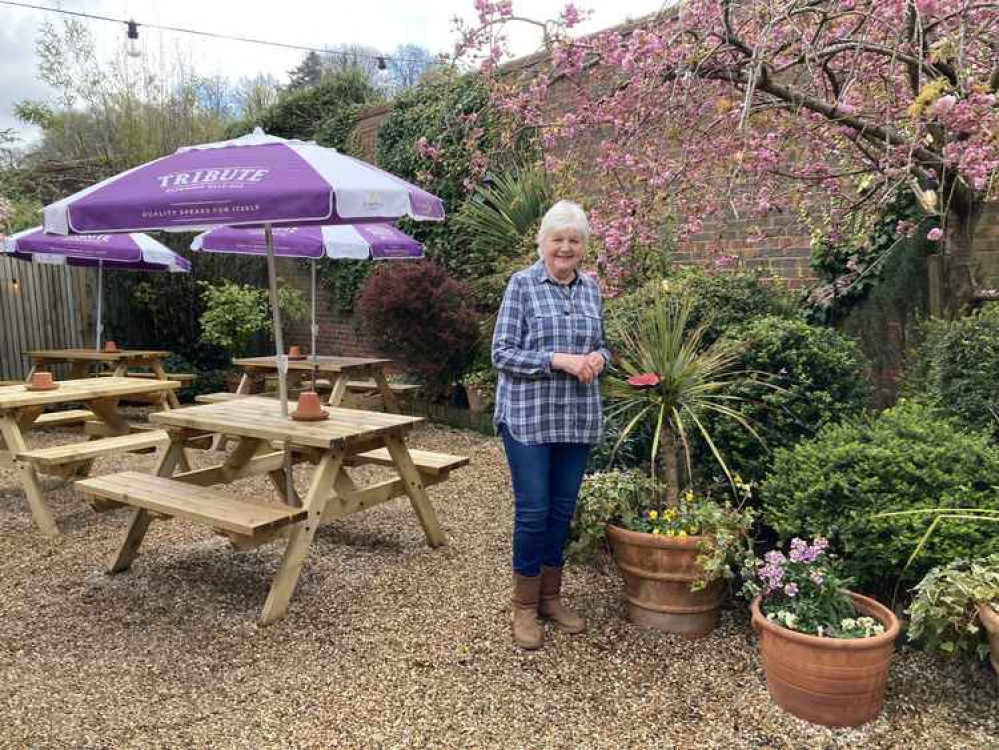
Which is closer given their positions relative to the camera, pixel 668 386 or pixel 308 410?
pixel 668 386

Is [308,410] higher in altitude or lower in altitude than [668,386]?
lower

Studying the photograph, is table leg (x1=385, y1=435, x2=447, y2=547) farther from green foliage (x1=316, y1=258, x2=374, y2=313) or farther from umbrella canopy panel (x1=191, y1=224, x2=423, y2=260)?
green foliage (x1=316, y1=258, x2=374, y2=313)

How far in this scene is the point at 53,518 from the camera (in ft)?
15.0

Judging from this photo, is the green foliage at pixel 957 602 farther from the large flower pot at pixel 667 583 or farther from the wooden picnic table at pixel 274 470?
the wooden picnic table at pixel 274 470

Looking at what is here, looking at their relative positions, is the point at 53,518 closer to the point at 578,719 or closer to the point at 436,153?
the point at 436,153

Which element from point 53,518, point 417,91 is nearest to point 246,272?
point 417,91

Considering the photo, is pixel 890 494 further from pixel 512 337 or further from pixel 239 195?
pixel 239 195

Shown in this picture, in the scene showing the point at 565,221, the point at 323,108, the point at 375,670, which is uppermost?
the point at 323,108

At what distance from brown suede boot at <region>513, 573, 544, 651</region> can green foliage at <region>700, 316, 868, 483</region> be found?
47.0 inches

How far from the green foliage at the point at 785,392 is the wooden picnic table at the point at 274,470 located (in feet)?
5.07

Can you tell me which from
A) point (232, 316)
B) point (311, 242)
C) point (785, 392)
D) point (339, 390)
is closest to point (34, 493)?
point (339, 390)

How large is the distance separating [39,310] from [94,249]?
315 centimetres

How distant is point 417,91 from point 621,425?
750 cm

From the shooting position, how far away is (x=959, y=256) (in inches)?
168
